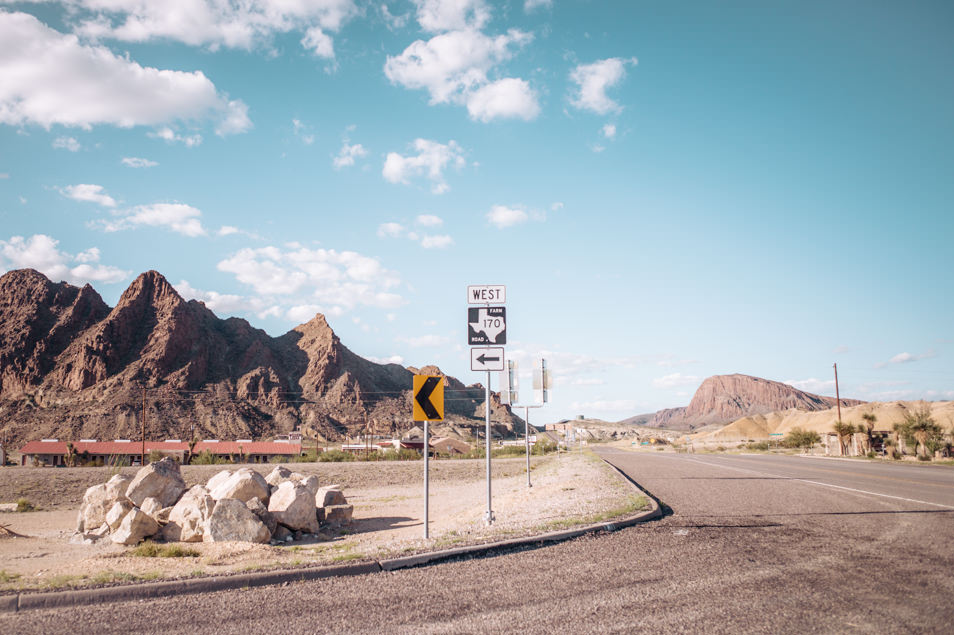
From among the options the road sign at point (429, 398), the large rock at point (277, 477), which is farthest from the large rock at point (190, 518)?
the road sign at point (429, 398)

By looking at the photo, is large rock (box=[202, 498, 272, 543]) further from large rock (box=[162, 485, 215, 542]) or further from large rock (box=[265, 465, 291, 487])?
large rock (box=[265, 465, 291, 487])

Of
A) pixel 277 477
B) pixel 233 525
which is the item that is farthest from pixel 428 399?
pixel 277 477

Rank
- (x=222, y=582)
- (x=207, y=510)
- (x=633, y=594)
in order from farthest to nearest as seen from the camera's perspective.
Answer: (x=207, y=510) → (x=222, y=582) → (x=633, y=594)

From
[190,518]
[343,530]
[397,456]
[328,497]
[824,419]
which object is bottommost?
[397,456]

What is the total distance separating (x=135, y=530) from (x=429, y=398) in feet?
29.1

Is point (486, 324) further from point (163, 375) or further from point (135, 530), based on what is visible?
point (163, 375)

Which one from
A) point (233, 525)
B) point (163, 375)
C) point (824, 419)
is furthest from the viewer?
point (163, 375)

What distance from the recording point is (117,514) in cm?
1620

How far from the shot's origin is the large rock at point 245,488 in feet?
51.1

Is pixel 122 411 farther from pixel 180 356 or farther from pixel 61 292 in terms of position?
pixel 61 292

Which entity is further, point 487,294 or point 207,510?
point 207,510

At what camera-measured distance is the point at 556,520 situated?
1062 centimetres

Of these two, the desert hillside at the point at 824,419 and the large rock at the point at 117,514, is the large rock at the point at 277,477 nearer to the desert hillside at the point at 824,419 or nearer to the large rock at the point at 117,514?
the large rock at the point at 117,514

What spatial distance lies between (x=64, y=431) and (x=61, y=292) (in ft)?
204
